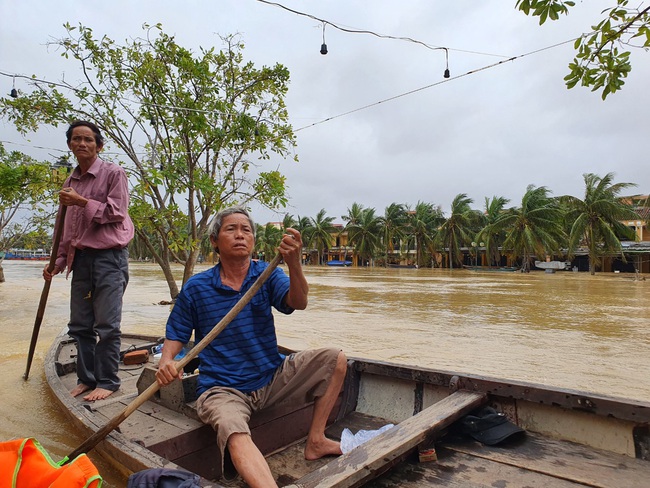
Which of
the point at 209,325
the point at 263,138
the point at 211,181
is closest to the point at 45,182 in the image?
the point at 211,181

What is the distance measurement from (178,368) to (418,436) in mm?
1093

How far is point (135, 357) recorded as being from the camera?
13.0 ft

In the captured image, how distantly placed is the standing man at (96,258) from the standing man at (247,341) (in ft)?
3.52

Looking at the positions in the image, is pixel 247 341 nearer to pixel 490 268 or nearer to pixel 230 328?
pixel 230 328

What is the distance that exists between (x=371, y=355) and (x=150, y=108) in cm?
580

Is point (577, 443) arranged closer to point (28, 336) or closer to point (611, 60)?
point (611, 60)

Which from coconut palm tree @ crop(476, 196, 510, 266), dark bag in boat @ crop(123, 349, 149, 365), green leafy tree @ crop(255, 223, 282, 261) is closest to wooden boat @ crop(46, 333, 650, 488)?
dark bag in boat @ crop(123, 349, 149, 365)

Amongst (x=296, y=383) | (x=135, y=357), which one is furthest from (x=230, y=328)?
(x=135, y=357)

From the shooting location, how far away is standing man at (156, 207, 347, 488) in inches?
86.6

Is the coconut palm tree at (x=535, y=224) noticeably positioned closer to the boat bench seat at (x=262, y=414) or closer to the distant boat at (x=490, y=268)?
the distant boat at (x=490, y=268)

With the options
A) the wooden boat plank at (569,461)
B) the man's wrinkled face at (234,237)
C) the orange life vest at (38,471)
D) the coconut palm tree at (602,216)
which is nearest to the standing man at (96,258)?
the man's wrinkled face at (234,237)

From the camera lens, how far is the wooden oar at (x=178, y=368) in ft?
6.52

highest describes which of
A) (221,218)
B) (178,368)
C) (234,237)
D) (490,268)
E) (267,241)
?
(267,241)

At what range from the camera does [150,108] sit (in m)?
7.96
